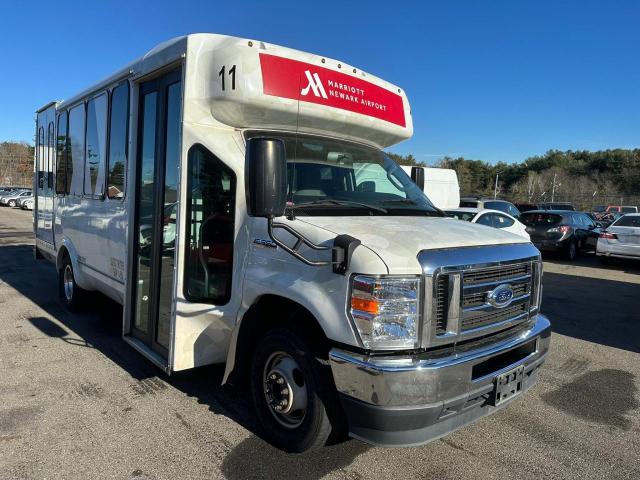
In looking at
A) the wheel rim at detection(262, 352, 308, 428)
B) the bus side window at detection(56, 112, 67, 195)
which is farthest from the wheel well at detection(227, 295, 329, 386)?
the bus side window at detection(56, 112, 67, 195)

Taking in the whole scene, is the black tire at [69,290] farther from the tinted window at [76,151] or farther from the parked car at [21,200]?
the parked car at [21,200]

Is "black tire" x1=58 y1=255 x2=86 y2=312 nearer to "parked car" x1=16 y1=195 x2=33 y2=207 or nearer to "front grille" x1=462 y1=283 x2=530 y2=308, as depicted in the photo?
"front grille" x1=462 y1=283 x2=530 y2=308

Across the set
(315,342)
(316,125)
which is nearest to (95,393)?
(315,342)

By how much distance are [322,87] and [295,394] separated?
7.67 ft

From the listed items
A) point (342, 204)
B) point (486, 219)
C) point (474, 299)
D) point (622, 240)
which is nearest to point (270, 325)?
point (342, 204)

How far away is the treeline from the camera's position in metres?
52.8

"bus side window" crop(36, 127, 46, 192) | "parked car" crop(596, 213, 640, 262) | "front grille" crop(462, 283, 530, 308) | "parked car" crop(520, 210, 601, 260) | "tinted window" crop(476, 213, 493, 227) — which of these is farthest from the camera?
"parked car" crop(520, 210, 601, 260)

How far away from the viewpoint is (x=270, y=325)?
134 inches

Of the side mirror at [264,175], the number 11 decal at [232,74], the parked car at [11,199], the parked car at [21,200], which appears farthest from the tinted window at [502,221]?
the parked car at [11,199]

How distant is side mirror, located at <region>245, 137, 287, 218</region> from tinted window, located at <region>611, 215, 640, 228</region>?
13.3 metres

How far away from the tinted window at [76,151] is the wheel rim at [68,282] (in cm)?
116

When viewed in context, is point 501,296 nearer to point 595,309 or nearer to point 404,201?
point 404,201

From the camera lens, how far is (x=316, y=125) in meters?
3.93

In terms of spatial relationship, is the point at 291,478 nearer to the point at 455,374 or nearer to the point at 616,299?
the point at 455,374
